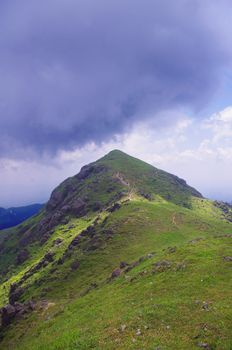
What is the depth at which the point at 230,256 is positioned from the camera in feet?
198

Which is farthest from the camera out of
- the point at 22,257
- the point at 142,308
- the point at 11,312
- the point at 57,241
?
the point at 22,257

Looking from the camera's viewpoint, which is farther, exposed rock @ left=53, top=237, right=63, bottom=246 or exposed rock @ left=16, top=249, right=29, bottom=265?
exposed rock @ left=16, top=249, right=29, bottom=265

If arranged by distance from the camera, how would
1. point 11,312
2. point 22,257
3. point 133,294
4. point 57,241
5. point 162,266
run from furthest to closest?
point 22,257
point 57,241
point 11,312
point 162,266
point 133,294

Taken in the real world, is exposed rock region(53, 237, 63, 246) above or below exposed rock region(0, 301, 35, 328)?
above

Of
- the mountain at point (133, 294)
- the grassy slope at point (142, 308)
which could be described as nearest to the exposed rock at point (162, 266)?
the mountain at point (133, 294)

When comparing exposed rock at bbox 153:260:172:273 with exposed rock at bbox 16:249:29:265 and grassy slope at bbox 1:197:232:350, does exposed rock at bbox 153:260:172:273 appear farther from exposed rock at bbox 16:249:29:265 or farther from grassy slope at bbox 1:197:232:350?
exposed rock at bbox 16:249:29:265

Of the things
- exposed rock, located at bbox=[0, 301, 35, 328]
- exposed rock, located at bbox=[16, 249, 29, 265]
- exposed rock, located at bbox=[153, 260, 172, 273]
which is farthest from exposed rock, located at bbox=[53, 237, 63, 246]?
exposed rock, located at bbox=[153, 260, 172, 273]

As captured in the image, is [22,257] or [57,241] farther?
[22,257]

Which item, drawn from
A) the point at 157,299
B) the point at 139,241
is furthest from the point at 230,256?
the point at 139,241

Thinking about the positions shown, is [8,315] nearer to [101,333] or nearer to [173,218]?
[101,333]

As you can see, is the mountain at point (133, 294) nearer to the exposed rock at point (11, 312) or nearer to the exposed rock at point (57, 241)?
the exposed rock at point (11, 312)

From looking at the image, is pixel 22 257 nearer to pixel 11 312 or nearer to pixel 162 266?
pixel 11 312

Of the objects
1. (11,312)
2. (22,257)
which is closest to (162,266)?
(11,312)

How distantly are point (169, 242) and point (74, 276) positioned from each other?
29804 millimetres
